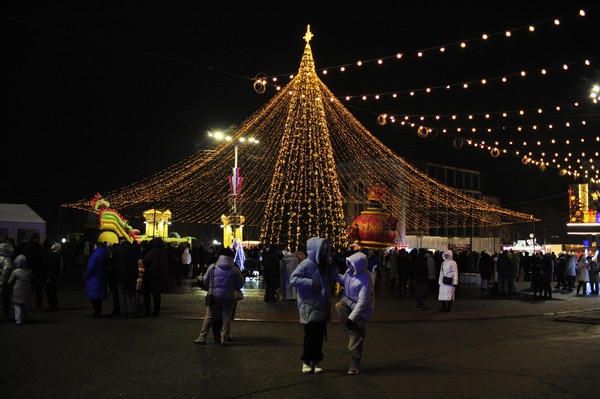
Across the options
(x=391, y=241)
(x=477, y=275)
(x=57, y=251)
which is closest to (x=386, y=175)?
(x=391, y=241)

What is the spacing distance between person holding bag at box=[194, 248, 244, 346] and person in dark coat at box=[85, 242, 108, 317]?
372 centimetres

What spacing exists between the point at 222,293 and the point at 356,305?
270 centimetres

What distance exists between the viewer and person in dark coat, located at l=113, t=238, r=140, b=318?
40.3 ft

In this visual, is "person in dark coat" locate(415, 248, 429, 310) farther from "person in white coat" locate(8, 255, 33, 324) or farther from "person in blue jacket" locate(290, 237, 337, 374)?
"person in white coat" locate(8, 255, 33, 324)

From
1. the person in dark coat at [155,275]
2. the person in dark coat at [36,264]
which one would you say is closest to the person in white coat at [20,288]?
the person in dark coat at [36,264]

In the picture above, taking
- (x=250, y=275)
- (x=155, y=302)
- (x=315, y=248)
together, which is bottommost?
(x=250, y=275)

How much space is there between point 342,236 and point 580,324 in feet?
39.5

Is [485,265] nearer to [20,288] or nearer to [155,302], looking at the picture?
[155,302]

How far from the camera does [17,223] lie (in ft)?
94.0

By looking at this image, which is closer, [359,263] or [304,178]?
[359,263]

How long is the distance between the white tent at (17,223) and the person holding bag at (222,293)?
70.6 ft

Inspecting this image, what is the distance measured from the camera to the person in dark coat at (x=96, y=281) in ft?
39.8

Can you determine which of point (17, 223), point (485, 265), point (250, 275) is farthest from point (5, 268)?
point (17, 223)

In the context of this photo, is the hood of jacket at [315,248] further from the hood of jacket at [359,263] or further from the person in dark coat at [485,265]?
the person in dark coat at [485,265]
